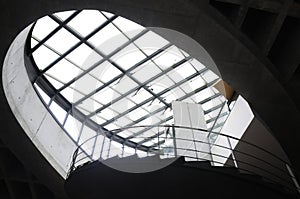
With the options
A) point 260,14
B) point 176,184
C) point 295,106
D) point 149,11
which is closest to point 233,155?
point 295,106

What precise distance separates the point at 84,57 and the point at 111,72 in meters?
2.17

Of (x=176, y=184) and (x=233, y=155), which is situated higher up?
(x=233, y=155)

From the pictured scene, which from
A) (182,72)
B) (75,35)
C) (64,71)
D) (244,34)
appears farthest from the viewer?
(182,72)

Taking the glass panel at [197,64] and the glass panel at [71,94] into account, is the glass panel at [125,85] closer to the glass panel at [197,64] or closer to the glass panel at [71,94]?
the glass panel at [71,94]

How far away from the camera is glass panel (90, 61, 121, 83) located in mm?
17803

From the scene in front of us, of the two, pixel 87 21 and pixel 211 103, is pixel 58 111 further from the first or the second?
pixel 211 103

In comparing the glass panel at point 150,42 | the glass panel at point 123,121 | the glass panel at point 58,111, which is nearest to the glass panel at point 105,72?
the glass panel at point 150,42

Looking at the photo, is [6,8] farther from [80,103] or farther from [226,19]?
[80,103]

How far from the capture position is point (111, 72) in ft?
60.2

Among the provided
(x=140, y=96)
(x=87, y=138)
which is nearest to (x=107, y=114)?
(x=87, y=138)

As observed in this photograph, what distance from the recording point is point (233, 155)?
16.2 metres

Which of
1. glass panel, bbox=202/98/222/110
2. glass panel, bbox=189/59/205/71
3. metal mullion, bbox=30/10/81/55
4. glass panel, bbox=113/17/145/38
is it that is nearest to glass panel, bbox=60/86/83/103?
metal mullion, bbox=30/10/81/55

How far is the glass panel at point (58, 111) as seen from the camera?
18284mm

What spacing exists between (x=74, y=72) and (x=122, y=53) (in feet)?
11.7
